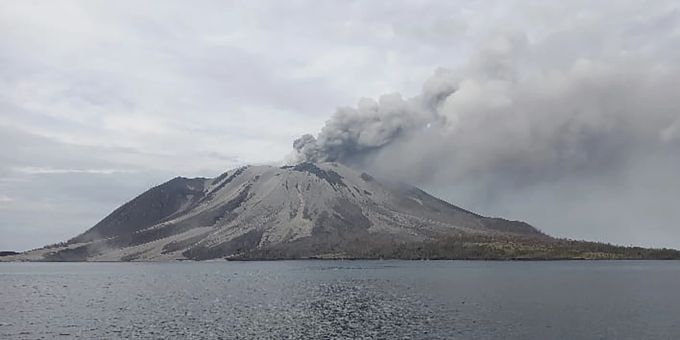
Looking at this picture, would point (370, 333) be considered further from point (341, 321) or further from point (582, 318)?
point (582, 318)

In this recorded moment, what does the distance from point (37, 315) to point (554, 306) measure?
68863 mm

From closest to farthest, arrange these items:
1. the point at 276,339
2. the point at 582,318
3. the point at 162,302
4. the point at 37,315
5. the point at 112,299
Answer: the point at 276,339
the point at 582,318
the point at 37,315
the point at 162,302
the point at 112,299

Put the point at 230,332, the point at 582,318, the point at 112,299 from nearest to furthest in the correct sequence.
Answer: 1. the point at 230,332
2. the point at 582,318
3. the point at 112,299

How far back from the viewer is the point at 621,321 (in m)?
67.4

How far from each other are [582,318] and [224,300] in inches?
2144

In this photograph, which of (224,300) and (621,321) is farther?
(224,300)

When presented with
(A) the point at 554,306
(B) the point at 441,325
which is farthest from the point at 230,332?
(A) the point at 554,306

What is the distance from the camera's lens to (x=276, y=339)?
5866 cm

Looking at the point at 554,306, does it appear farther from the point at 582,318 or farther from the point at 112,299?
the point at 112,299

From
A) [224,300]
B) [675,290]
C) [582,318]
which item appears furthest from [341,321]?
[675,290]

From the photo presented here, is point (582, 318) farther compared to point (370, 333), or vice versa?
point (582, 318)

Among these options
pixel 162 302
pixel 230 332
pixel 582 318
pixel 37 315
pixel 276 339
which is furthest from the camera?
pixel 162 302

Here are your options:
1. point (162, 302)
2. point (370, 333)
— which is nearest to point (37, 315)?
point (162, 302)

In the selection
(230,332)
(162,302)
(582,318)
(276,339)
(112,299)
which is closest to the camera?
(276,339)
